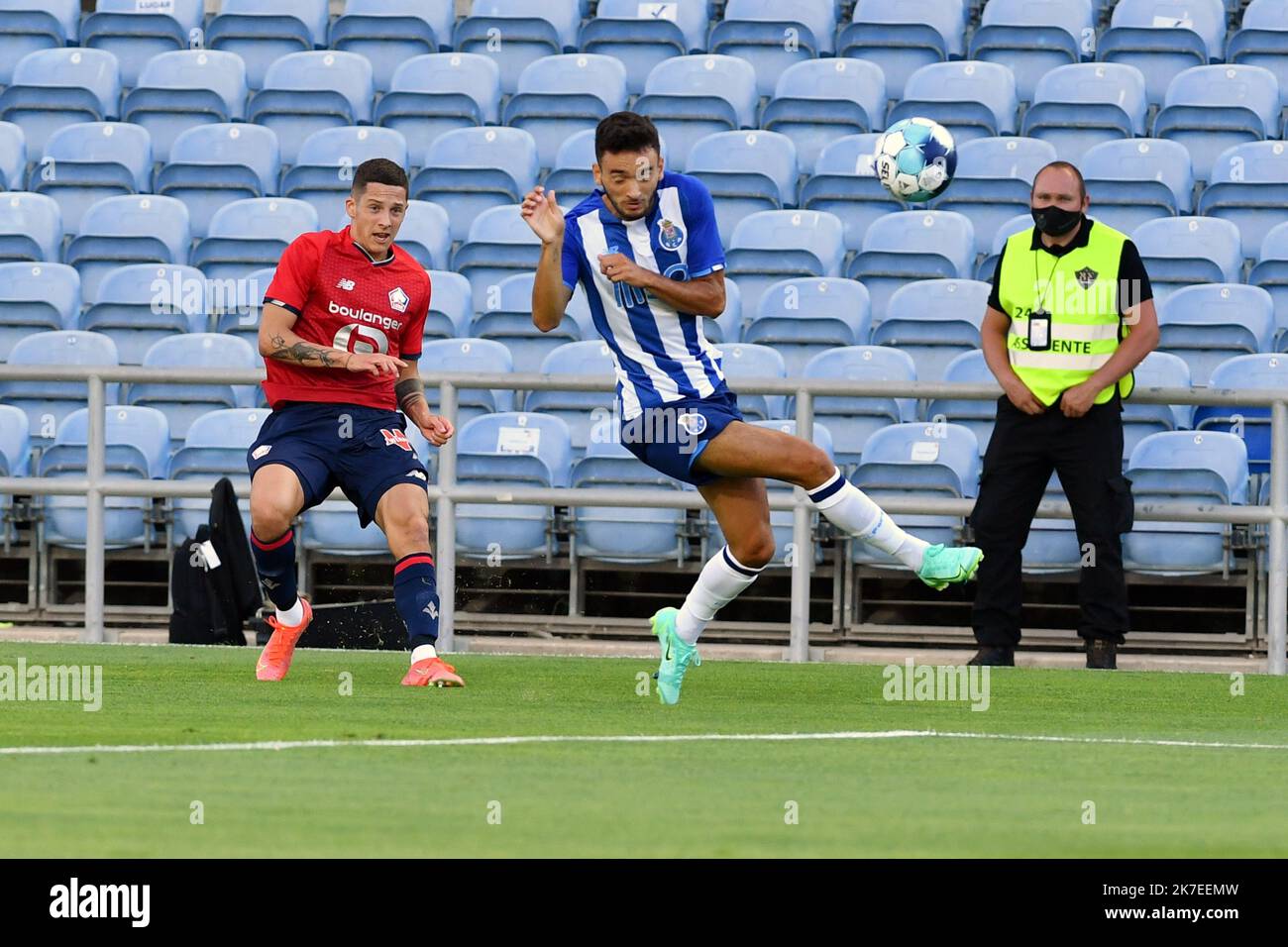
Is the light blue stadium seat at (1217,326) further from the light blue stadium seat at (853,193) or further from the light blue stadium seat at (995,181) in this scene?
the light blue stadium seat at (853,193)

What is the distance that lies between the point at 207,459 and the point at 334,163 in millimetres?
2928

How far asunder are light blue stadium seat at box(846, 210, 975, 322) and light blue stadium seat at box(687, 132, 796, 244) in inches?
33.8

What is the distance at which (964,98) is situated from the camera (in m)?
12.8

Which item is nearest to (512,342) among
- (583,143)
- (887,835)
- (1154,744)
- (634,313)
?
(583,143)

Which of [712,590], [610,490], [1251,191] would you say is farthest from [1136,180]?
[712,590]

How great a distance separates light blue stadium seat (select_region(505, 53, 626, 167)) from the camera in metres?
13.2

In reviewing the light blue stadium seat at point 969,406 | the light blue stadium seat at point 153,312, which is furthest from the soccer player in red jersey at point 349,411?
the light blue stadium seat at point 153,312

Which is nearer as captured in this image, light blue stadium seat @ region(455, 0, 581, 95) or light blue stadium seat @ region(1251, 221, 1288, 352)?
light blue stadium seat @ region(1251, 221, 1288, 352)

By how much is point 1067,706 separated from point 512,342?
5062mm

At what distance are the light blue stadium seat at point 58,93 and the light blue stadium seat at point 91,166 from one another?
1.35 ft

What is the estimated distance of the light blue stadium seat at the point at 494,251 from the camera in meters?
12.1

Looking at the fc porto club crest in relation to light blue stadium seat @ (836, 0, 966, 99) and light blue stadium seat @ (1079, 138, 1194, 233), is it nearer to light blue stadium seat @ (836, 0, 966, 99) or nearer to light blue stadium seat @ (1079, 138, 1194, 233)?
light blue stadium seat @ (1079, 138, 1194, 233)

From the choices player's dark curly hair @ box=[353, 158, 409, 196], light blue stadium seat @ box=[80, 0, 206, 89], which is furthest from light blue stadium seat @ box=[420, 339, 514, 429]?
light blue stadium seat @ box=[80, 0, 206, 89]
